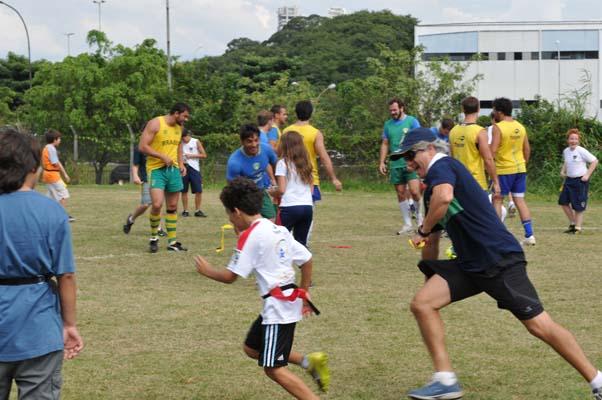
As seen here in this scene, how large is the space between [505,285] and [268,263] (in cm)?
144

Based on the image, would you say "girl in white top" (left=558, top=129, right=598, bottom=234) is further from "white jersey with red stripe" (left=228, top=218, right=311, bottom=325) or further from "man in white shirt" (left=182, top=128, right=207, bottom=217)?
"white jersey with red stripe" (left=228, top=218, right=311, bottom=325)

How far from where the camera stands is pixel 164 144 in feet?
40.4

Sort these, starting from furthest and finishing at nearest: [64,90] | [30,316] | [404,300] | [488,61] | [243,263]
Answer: [488,61] → [64,90] → [404,300] → [243,263] → [30,316]

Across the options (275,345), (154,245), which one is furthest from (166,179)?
(275,345)

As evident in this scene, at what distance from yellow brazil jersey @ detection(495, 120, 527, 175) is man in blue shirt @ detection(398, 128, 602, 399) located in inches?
302

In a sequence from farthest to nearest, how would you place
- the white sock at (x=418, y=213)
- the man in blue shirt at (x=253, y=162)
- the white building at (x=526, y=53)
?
the white building at (x=526, y=53) → the white sock at (x=418, y=213) → the man in blue shirt at (x=253, y=162)

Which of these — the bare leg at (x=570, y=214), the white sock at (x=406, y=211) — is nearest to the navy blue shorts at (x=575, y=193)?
the bare leg at (x=570, y=214)

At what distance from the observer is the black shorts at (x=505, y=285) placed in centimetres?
552

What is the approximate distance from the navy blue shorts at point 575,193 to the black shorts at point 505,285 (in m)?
9.89

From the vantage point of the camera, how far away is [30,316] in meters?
4.11

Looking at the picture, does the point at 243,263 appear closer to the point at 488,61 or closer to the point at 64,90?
the point at 64,90

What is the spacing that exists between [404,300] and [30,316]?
5.53 m

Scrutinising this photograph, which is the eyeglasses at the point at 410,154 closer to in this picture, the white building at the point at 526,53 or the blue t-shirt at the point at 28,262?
the blue t-shirt at the point at 28,262

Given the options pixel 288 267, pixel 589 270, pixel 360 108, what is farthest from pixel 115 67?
pixel 288 267
